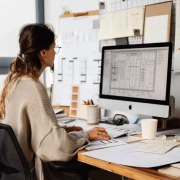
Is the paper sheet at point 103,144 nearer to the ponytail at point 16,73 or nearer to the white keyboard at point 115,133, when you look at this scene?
the white keyboard at point 115,133

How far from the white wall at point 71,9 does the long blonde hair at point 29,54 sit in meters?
0.83

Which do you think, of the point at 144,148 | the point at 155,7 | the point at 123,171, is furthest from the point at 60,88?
the point at 123,171

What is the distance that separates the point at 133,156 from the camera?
123 cm

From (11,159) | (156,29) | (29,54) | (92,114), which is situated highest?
(156,29)

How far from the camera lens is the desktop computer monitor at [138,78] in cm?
164

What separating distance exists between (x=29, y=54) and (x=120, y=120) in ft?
2.51

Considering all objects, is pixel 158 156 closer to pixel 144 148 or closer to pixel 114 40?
pixel 144 148

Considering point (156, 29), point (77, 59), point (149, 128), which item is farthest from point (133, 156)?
point (77, 59)

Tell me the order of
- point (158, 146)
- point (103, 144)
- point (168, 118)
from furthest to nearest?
point (168, 118)
point (103, 144)
point (158, 146)

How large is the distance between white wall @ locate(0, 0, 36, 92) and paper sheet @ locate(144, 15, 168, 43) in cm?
132

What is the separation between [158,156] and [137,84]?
0.63 meters

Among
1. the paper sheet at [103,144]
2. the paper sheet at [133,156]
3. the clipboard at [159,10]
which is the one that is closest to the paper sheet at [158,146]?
the paper sheet at [133,156]

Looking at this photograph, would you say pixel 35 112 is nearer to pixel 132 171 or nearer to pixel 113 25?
pixel 132 171

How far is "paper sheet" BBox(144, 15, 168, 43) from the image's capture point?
6.34 feet
